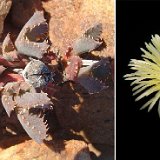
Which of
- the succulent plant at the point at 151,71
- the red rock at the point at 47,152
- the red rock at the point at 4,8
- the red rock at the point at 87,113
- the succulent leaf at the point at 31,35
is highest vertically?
the red rock at the point at 4,8

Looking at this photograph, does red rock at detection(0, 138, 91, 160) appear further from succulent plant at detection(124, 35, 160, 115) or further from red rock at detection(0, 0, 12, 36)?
red rock at detection(0, 0, 12, 36)

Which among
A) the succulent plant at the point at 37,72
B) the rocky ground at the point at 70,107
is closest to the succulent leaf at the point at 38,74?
the succulent plant at the point at 37,72

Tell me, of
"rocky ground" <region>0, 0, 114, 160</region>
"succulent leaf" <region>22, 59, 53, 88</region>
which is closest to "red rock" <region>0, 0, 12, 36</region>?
"rocky ground" <region>0, 0, 114, 160</region>

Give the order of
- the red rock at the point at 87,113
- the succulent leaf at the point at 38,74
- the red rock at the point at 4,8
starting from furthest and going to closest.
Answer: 1. the red rock at the point at 87,113
2. the red rock at the point at 4,8
3. the succulent leaf at the point at 38,74

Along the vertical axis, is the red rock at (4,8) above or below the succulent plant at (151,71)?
above

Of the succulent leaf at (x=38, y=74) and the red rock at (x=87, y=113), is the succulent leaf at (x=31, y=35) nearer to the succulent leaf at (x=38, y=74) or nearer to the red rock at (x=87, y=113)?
the succulent leaf at (x=38, y=74)

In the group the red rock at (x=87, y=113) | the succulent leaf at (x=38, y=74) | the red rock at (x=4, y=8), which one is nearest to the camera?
the succulent leaf at (x=38, y=74)

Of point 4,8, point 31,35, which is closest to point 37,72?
point 31,35

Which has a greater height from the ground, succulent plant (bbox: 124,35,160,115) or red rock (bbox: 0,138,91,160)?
succulent plant (bbox: 124,35,160,115)
